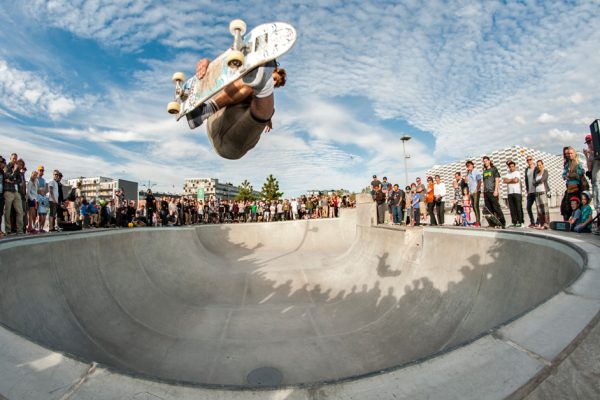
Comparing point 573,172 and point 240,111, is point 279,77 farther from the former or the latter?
point 573,172

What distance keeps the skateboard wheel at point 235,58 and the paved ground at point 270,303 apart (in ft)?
11.1

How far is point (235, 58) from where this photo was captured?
3611mm

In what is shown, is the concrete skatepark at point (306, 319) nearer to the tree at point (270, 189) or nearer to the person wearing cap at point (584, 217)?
the person wearing cap at point (584, 217)

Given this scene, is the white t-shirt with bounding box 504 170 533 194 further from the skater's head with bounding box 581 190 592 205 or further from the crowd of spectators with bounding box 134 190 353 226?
the crowd of spectators with bounding box 134 190 353 226

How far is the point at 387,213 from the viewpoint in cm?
1384

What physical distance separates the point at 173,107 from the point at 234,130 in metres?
1.21

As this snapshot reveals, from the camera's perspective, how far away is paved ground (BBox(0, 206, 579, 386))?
332 centimetres

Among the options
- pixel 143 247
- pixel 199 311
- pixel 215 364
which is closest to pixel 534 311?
pixel 215 364

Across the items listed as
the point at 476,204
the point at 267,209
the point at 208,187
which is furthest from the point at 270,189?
the point at 208,187

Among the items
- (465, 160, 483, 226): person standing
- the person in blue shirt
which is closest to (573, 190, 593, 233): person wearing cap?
(465, 160, 483, 226): person standing

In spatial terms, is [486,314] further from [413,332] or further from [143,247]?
[143,247]

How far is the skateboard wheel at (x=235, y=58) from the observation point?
3.58 m

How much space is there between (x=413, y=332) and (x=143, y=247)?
657 centimetres

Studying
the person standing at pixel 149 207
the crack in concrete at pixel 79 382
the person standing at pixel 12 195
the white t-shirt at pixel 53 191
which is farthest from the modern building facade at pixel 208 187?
the crack in concrete at pixel 79 382
